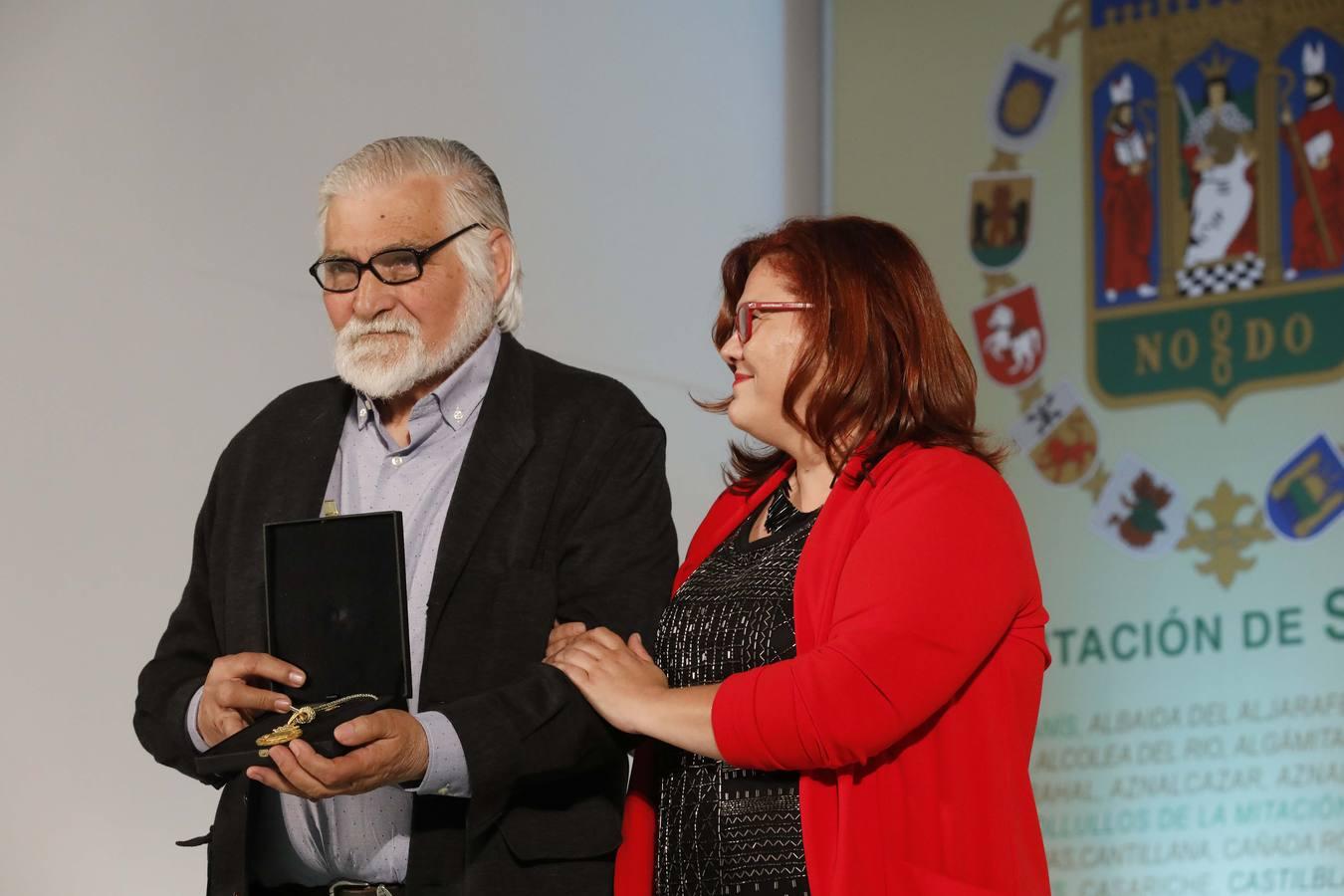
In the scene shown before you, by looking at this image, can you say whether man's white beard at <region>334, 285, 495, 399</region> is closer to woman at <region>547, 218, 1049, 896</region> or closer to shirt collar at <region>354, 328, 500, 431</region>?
shirt collar at <region>354, 328, 500, 431</region>

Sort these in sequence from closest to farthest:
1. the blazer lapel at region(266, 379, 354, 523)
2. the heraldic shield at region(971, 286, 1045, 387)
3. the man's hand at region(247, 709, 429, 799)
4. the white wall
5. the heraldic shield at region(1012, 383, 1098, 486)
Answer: the man's hand at region(247, 709, 429, 799)
the blazer lapel at region(266, 379, 354, 523)
the white wall
the heraldic shield at region(1012, 383, 1098, 486)
the heraldic shield at region(971, 286, 1045, 387)

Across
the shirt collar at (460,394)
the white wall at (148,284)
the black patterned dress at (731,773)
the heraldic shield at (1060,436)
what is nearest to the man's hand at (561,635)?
the black patterned dress at (731,773)

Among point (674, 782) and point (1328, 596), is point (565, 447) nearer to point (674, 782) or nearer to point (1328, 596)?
point (674, 782)

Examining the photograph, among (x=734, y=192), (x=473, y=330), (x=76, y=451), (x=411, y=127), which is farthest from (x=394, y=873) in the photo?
(x=734, y=192)

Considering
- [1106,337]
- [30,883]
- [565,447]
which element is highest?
[1106,337]

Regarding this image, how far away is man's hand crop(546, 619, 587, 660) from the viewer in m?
2.15

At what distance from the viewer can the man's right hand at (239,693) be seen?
6.57 ft

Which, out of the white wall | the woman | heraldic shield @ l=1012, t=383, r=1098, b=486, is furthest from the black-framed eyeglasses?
heraldic shield @ l=1012, t=383, r=1098, b=486

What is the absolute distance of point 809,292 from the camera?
83.1 inches

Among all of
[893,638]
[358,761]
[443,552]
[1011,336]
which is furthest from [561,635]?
[1011,336]

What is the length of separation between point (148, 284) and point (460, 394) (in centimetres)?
123

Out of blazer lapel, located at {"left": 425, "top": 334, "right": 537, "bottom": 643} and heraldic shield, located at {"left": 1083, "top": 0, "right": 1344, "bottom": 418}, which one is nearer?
blazer lapel, located at {"left": 425, "top": 334, "right": 537, "bottom": 643}

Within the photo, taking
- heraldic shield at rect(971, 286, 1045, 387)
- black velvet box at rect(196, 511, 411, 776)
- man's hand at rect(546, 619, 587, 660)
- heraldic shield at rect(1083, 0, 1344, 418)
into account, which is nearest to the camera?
black velvet box at rect(196, 511, 411, 776)

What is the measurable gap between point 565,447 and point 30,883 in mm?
1502
